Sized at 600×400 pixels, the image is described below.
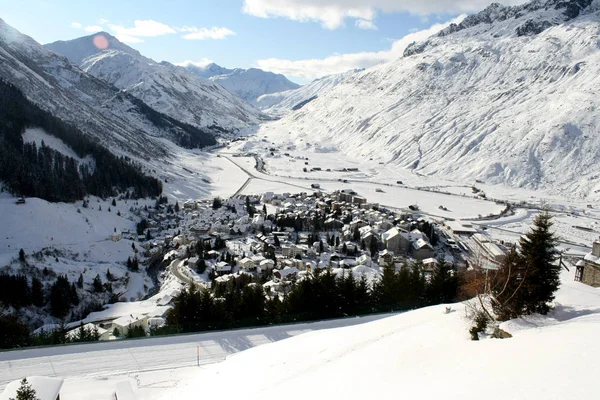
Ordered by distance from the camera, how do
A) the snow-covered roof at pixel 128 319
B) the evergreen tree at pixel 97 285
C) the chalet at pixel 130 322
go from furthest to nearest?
the evergreen tree at pixel 97 285 < the snow-covered roof at pixel 128 319 < the chalet at pixel 130 322

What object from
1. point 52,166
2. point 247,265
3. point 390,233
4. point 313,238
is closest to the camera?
point 247,265

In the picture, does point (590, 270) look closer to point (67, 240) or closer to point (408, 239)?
point (408, 239)

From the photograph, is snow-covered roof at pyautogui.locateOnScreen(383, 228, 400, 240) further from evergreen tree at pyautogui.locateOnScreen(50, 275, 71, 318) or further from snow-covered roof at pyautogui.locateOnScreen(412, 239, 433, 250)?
evergreen tree at pyautogui.locateOnScreen(50, 275, 71, 318)

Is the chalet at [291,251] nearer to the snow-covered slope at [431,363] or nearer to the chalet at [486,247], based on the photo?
the chalet at [486,247]

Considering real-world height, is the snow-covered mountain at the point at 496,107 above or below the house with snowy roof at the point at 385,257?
above

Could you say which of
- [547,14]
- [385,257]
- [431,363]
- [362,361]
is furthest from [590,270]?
[547,14]

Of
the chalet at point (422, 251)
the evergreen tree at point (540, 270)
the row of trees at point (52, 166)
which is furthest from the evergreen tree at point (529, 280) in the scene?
the row of trees at point (52, 166)
